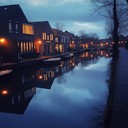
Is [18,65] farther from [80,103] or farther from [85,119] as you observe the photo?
[85,119]

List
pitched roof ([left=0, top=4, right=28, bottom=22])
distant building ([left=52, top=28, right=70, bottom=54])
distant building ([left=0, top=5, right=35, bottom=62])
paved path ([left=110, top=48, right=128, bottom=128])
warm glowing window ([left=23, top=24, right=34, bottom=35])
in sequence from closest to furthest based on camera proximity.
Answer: paved path ([left=110, top=48, right=128, bottom=128]) → distant building ([left=0, top=5, right=35, bottom=62]) → pitched roof ([left=0, top=4, right=28, bottom=22]) → warm glowing window ([left=23, top=24, right=34, bottom=35]) → distant building ([left=52, top=28, right=70, bottom=54])

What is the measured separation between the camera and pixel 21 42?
39.0 metres

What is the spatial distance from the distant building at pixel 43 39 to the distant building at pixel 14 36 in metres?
6.74

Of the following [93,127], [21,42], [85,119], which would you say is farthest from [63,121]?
[21,42]

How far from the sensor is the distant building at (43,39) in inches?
1966

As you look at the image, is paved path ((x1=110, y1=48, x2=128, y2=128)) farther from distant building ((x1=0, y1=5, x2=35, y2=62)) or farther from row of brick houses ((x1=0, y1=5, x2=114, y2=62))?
distant building ((x1=0, y1=5, x2=35, y2=62))

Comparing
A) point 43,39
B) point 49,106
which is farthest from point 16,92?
point 43,39

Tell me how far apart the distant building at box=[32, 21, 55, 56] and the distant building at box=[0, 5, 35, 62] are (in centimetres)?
674

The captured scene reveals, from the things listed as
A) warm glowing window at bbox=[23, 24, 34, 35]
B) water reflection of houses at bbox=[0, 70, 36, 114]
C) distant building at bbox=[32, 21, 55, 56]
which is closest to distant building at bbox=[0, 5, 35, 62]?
warm glowing window at bbox=[23, 24, 34, 35]

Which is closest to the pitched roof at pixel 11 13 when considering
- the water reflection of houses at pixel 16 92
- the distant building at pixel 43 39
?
the distant building at pixel 43 39

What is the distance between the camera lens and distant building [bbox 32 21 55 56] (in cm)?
4992

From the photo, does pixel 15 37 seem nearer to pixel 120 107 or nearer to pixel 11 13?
pixel 11 13

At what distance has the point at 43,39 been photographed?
5347 cm

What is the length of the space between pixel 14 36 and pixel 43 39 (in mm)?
16654
